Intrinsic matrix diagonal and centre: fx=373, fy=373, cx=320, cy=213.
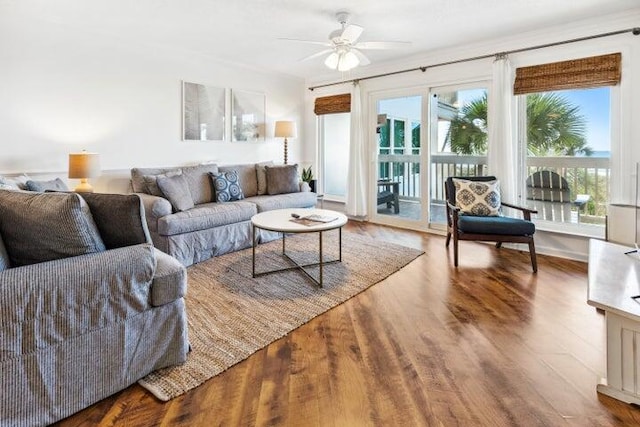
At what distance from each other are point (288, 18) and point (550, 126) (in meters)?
2.94

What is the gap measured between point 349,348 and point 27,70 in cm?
388

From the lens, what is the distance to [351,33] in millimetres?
3174

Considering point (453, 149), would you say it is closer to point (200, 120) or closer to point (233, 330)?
point (200, 120)

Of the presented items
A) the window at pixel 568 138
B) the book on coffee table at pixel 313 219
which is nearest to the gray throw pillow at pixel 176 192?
the book on coffee table at pixel 313 219

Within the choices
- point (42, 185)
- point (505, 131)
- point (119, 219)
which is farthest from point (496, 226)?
point (42, 185)

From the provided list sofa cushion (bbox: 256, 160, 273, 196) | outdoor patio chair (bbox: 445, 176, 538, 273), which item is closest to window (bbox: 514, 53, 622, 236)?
outdoor patio chair (bbox: 445, 176, 538, 273)

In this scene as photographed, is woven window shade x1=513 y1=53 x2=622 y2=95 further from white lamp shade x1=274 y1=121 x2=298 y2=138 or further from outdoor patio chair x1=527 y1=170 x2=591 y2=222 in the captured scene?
white lamp shade x1=274 y1=121 x2=298 y2=138

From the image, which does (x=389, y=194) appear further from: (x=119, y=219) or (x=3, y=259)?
(x=3, y=259)

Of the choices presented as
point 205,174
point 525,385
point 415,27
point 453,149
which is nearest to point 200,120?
point 205,174

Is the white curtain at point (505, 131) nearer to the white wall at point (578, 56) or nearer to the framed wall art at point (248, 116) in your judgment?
the white wall at point (578, 56)

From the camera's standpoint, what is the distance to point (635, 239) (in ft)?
10.2

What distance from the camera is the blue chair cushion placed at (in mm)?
3365

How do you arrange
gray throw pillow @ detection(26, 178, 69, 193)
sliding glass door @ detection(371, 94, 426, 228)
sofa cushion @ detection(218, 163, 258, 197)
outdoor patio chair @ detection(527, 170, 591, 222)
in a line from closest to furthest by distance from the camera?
gray throw pillow @ detection(26, 178, 69, 193)
outdoor patio chair @ detection(527, 170, 591, 222)
sofa cushion @ detection(218, 163, 258, 197)
sliding glass door @ detection(371, 94, 426, 228)

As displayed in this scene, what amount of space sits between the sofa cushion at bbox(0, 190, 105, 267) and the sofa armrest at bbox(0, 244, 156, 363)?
84mm
